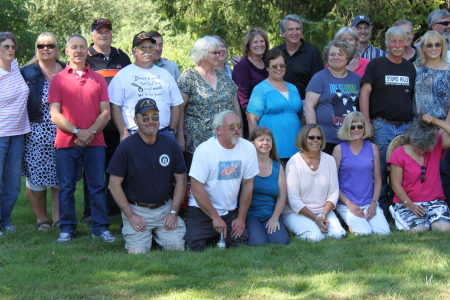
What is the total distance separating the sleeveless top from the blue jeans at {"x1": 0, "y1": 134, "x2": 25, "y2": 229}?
2654 mm

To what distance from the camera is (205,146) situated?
19.6 feet

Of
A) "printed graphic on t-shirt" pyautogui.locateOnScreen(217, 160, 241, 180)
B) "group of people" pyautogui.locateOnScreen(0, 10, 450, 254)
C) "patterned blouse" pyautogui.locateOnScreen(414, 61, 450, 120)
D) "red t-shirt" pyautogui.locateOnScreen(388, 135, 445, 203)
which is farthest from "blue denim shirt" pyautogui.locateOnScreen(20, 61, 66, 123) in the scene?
"patterned blouse" pyautogui.locateOnScreen(414, 61, 450, 120)

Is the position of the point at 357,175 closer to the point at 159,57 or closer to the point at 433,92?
the point at 433,92

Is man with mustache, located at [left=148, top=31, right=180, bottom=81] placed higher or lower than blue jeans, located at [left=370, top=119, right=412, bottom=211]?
higher

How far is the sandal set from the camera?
6844 mm

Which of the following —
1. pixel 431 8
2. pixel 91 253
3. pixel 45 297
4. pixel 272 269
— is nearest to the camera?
pixel 45 297

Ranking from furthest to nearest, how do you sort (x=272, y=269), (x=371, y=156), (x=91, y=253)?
(x=371, y=156) → (x=91, y=253) → (x=272, y=269)

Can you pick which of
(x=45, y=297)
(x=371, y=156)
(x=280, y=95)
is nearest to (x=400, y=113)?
(x=371, y=156)

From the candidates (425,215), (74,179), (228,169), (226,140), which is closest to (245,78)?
(226,140)

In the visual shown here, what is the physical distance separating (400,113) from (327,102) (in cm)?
88

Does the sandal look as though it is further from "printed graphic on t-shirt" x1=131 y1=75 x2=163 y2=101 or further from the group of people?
"printed graphic on t-shirt" x1=131 y1=75 x2=163 y2=101

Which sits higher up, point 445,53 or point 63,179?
point 445,53

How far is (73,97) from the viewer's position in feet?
20.4

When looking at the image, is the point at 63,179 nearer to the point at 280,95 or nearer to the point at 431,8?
the point at 280,95
